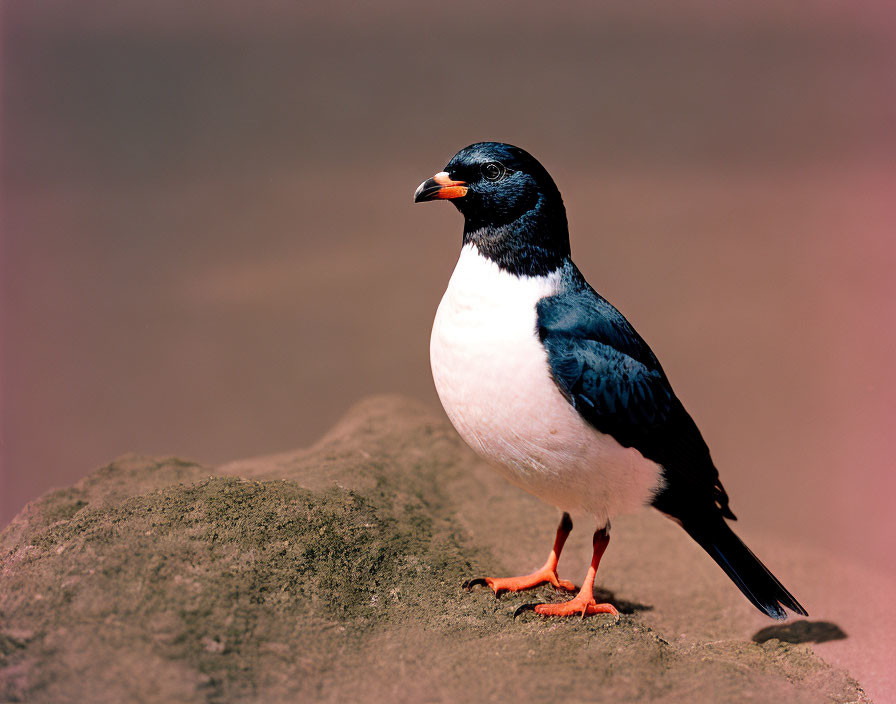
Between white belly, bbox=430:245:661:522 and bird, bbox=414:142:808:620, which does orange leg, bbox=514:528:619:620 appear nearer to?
bird, bbox=414:142:808:620

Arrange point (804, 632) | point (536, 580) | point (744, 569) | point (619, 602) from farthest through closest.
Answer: point (804, 632)
point (619, 602)
point (744, 569)
point (536, 580)

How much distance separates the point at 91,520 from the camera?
3.53 meters

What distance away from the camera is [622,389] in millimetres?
3547

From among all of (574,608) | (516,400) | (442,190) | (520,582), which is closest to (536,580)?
(520,582)

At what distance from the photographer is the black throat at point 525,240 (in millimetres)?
3621

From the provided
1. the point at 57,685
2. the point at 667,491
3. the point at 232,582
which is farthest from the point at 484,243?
the point at 57,685

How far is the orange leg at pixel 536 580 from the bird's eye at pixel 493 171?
5.56ft

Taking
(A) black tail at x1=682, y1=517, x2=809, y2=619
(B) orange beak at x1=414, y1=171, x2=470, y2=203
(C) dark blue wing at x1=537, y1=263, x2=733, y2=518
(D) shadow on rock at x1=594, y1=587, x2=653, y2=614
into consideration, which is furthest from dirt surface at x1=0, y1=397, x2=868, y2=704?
(B) orange beak at x1=414, y1=171, x2=470, y2=203

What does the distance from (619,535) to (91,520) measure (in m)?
3.56

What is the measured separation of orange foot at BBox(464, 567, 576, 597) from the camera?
3750 mm

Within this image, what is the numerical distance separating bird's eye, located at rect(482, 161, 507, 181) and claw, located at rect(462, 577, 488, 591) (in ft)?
6.01

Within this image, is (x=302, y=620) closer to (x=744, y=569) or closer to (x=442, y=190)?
(x=442, y=190)

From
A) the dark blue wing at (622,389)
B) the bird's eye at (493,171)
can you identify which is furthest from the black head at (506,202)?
the dark blue wing at (622,389)

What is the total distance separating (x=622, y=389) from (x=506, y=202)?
97cm
